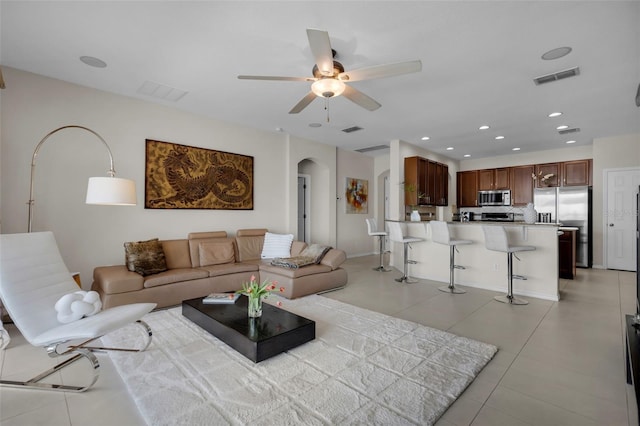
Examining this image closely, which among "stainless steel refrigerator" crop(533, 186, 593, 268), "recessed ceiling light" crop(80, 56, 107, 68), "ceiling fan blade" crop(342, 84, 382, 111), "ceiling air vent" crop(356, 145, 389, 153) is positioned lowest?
"stainless steel refrigerator" crop(533, 186, 593, 268)

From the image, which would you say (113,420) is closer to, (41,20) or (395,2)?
(41,20)

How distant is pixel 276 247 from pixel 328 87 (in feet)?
10.1

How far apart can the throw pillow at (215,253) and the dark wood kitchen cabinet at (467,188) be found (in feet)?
22.6

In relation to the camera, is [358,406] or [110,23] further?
[110,23]

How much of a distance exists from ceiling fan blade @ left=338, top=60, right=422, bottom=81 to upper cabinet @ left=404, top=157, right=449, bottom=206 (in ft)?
14.1

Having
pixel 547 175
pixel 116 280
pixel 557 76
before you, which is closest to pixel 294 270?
pixel 116 280

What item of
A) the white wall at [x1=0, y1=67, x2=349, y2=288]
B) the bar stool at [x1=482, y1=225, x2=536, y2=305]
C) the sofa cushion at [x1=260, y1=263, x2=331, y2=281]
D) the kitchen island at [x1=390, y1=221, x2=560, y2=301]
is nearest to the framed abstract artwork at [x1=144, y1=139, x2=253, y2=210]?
the white wall at [x1=0, y1=67, x2=349, y2=288]

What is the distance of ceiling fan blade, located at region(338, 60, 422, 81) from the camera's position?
8.07ft

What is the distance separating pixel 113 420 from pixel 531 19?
4.20 meters

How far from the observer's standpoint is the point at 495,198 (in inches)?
316

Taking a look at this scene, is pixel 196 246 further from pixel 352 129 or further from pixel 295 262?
pixel 352 129

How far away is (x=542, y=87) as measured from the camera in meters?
3.79

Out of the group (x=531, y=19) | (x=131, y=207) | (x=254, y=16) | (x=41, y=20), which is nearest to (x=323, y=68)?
(x=254, y=16)

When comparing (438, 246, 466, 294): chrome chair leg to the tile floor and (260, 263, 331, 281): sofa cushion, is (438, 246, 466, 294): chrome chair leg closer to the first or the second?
the tile floor
